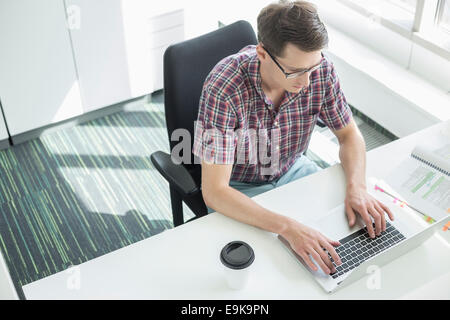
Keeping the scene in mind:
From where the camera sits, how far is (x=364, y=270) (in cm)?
134

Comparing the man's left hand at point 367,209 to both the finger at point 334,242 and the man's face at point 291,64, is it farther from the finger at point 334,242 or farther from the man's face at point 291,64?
the man's face at point 291,64

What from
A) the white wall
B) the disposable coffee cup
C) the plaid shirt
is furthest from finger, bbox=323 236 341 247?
the white wall

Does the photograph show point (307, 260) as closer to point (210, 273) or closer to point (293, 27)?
point (210, 273)

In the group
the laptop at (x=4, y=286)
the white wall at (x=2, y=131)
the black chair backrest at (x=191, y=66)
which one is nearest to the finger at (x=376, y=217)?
the black chair backrest at (x=191, y=66)

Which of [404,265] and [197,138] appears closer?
[404,265]

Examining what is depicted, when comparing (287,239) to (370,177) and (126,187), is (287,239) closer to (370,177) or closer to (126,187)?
(370,177)

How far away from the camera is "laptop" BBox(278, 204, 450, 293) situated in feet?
4.39

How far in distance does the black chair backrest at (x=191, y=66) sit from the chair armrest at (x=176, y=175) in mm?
64

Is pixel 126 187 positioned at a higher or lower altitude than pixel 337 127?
lower

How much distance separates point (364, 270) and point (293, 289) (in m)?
0.19

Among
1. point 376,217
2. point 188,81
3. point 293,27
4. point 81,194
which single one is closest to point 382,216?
point 376,217

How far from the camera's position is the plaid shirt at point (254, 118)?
5.25ft
